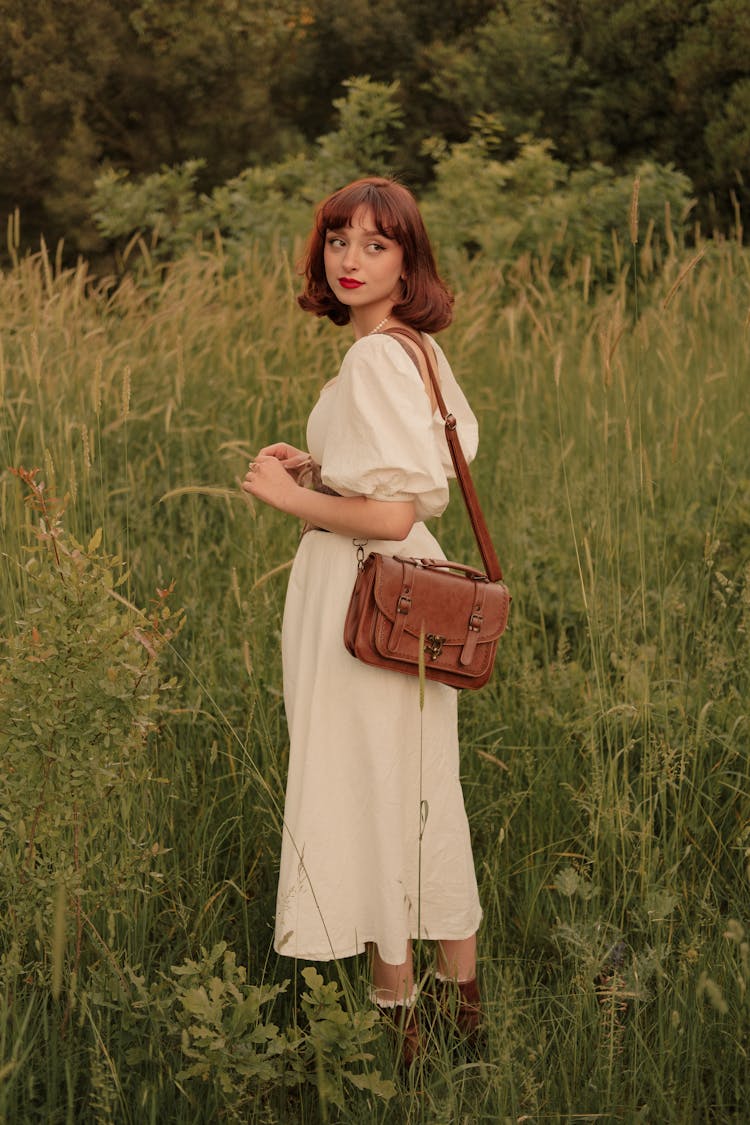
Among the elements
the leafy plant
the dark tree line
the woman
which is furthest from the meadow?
the dark tree line

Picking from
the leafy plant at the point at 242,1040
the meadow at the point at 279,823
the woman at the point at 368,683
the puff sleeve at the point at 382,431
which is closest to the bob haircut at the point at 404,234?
the woman at the point at 368,683

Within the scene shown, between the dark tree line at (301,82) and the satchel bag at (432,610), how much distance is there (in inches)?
368

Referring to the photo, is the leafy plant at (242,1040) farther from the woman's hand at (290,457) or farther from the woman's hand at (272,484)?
the woman's hand at (290,457)

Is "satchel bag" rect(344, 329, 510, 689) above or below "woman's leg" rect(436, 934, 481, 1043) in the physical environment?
above

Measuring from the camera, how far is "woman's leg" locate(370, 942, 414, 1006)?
2057 mm

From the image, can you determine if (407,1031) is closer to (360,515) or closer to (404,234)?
(360,515)

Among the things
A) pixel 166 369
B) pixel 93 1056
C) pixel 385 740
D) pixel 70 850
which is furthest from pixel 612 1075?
pixel 166 369

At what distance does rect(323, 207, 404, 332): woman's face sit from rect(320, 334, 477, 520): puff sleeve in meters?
0.11

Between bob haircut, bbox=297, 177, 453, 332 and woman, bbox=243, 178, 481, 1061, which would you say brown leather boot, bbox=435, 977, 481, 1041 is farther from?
bob haircut, bbox=297, 177, 453, 332

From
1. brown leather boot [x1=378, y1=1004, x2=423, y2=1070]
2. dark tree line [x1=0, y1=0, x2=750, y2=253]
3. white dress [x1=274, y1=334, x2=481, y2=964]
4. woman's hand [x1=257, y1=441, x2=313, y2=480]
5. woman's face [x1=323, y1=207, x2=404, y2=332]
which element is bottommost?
brown leather boot [x1=378, y1=1004, x2=423, y2=1070]

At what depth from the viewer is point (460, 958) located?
2148 millimetres

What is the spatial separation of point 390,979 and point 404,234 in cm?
128

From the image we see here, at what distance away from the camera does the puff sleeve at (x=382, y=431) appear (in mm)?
1926

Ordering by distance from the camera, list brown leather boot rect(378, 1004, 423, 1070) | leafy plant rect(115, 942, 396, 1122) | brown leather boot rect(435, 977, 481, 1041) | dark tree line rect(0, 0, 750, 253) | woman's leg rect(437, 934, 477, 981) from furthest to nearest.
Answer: dark tree line rect(0, 0, 750, 253), woman's leg rect(437, 934, 477, 981), brown leather boot rect(435, 977, 481, 1041), brown leather boot rect(378, 1004, 423, 1070), leafy plant rect(115, 942, 396, 1122)
